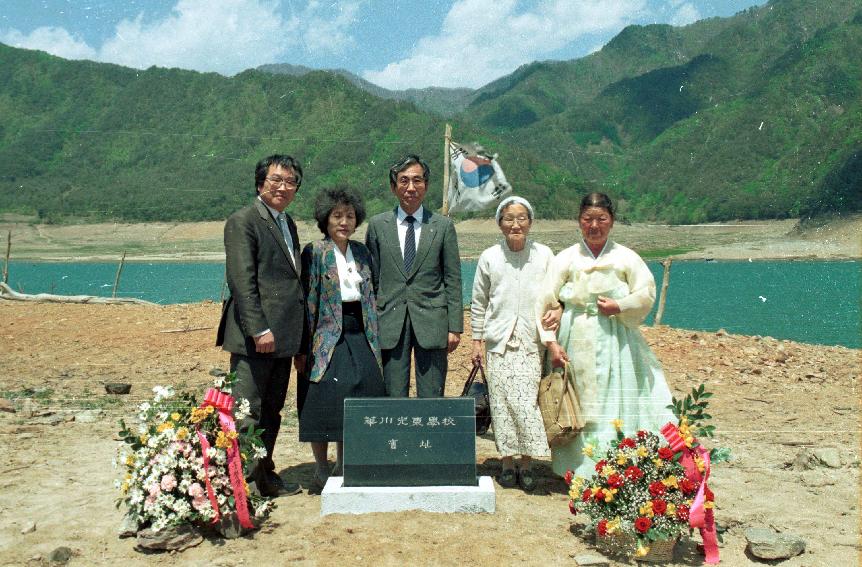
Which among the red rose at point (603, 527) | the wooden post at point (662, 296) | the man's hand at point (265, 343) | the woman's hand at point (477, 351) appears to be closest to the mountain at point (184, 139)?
the wooden post at point (662, 296)

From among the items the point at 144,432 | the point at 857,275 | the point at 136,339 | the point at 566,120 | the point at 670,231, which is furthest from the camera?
the point at 566,120

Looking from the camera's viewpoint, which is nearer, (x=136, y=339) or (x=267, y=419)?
(x=267, y=419)

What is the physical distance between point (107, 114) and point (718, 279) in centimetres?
9043

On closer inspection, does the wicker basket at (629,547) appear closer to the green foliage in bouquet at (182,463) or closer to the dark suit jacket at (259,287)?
the green foliage in bouquet at (182,463)

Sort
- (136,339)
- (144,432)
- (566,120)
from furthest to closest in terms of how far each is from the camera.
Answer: (566,120)
(136,339)
(144,432)

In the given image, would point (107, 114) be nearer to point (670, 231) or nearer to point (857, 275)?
point (670, 231)

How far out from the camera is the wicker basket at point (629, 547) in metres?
3.36

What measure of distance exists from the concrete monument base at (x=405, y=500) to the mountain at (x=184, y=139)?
51.3 meters

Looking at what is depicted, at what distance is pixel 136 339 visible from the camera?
10055 millimetres

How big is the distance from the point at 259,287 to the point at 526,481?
1910 millimetres

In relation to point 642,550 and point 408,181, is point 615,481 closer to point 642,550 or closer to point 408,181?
point 642,550

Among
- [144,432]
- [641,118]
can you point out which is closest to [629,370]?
[144,432]

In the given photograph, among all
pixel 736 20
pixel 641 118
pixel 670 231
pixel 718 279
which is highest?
pixel 736 20

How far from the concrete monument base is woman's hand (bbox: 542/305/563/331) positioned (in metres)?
0.95
